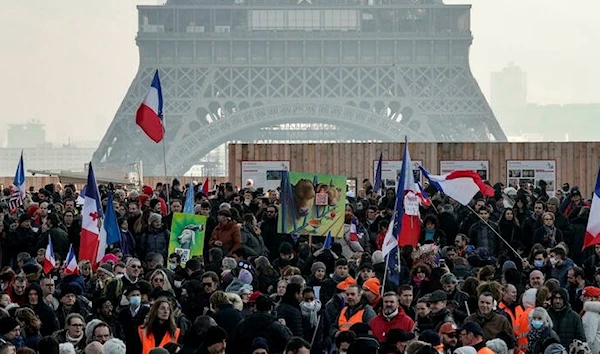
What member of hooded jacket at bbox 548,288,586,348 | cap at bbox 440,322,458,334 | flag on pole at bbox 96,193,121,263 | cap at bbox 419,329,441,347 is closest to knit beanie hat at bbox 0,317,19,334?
cap at bbox 419,329,441,347

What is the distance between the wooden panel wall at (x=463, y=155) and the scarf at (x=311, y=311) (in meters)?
17.6

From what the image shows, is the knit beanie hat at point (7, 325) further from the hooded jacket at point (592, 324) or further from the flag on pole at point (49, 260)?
the flag on pole at point (49, 260)

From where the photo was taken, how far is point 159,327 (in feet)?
44.1

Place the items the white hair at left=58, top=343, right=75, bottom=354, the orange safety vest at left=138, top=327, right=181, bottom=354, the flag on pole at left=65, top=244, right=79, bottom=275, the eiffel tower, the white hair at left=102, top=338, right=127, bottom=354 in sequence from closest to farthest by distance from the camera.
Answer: the white hair at left=102, top=338, right=127, bottom=354, the white hair at left=58, top=343, right=75, bottom=354, the orange safety vest at left=138, top=327, right=181, bottom=354, the flag on pole at left=65, top=244, right=79, bottom=275, the eiffel tower

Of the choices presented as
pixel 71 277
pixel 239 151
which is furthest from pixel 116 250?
pixel 239 151

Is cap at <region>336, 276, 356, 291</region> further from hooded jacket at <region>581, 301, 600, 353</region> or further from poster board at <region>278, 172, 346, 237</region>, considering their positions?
poster board at <region>278, 172, 346, 237</region>

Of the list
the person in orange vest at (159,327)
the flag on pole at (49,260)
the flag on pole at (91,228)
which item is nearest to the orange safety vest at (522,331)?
the person in orange vest at (159,327)

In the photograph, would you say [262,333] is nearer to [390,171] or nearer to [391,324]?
[391,324]

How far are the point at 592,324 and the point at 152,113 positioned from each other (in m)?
10.3

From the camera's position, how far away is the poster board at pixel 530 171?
104ft

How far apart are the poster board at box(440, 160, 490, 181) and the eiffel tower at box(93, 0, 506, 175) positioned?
121 feet

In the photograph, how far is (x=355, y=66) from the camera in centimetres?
8544

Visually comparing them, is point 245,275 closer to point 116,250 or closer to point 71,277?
point 71,277

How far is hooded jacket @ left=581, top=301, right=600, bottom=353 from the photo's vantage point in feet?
46.5
